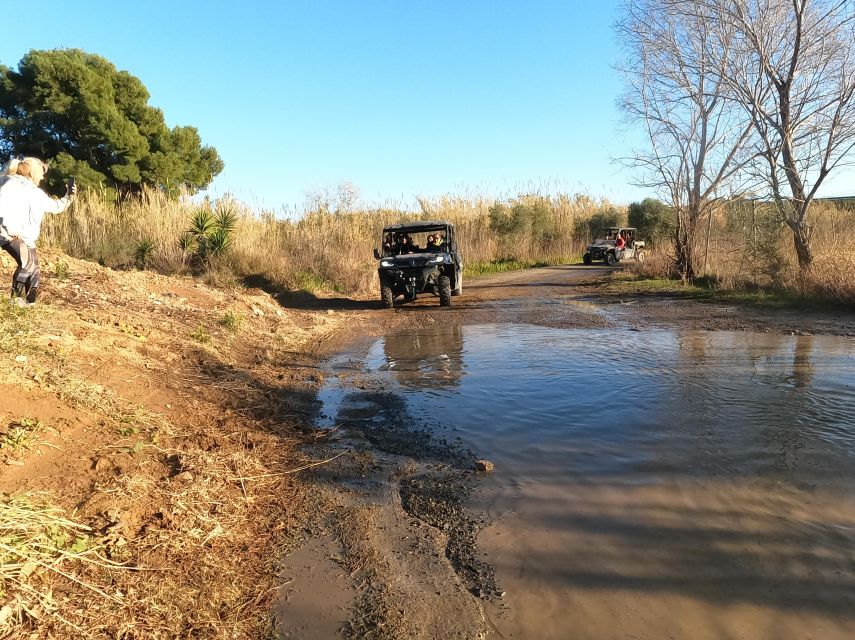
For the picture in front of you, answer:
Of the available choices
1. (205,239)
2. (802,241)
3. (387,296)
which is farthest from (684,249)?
(205,239)

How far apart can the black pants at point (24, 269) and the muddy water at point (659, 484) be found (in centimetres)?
346

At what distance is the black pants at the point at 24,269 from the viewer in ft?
18.5

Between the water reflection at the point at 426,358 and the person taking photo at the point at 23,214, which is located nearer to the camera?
the person taking photo at the point at 23,214

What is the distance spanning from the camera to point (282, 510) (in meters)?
3.48

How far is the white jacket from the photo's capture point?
18.1 ft

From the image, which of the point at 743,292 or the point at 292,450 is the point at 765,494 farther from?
the point at 743,292

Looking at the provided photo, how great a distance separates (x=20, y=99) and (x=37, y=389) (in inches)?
991

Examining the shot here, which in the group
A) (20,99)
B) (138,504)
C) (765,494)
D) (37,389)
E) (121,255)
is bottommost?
(765,494)

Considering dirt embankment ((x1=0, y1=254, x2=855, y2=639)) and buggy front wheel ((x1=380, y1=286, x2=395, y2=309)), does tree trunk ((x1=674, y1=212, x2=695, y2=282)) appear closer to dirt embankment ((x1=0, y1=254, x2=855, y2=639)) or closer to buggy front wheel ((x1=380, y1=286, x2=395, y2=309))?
buggy front wheel ((x1=380, y1=286, x2=395, y2=309))

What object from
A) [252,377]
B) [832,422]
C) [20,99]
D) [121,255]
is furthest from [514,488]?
[20,99]

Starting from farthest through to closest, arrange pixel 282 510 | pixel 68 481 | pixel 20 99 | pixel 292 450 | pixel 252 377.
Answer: pixel 20 99
pixel 252 377
pixel 292 450
pixel 282 510
pixel 68 481

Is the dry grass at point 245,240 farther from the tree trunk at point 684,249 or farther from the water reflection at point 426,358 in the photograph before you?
the tree trunk at point 684,249

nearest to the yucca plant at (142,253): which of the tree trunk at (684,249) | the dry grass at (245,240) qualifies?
the dry grass at (245,240)

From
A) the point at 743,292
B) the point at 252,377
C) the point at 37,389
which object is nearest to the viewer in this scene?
the point at 37,389
